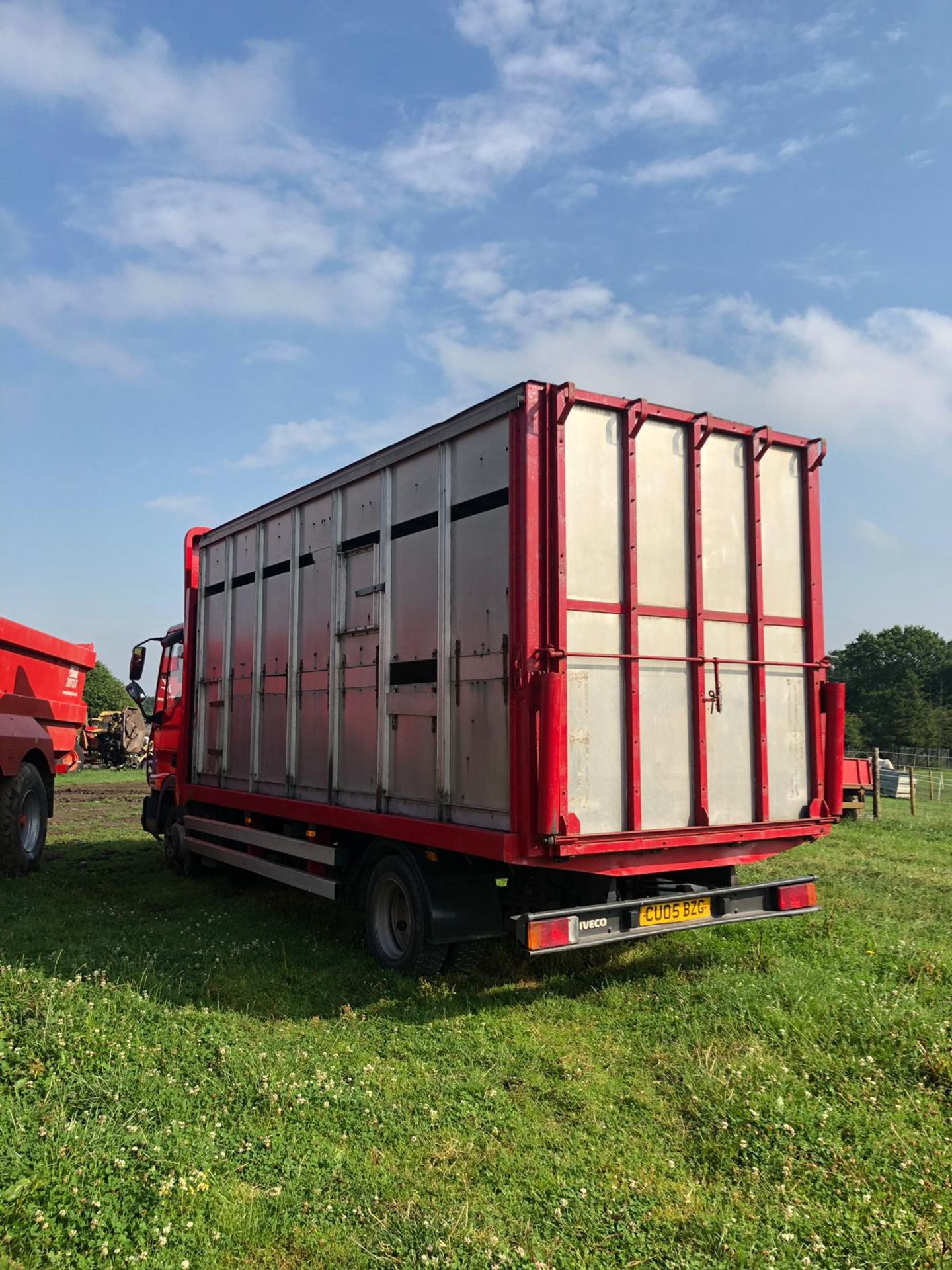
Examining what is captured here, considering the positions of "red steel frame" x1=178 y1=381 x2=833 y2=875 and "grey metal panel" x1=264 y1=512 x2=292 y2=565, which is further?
"grey metal panel" x1=264 y1=512 x2=292 y2=565

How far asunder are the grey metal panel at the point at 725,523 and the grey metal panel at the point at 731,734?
130 millimetres

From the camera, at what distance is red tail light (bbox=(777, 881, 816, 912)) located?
640 cm

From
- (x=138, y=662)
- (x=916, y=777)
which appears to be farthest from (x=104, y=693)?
(x=138, y=662)

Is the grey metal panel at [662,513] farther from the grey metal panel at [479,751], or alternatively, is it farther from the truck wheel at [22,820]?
the truck wheel at [22,820]

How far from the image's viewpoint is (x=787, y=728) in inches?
261

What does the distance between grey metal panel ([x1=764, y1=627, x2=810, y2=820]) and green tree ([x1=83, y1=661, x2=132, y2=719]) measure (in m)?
67.1

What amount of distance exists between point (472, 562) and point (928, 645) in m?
95.0

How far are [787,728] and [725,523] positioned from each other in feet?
5.05

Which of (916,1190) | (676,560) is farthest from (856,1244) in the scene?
(676,560)

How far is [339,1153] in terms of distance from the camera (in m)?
3.94

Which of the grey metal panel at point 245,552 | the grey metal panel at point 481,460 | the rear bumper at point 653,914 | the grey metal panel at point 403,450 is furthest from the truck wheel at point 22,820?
the rear bumper at point 653,914

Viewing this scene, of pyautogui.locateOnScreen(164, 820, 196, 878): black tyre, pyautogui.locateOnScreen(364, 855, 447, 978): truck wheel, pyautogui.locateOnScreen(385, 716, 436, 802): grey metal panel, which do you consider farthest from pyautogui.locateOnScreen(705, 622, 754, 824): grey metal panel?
pyautogui.locateOnScreen(164, 820, 196, 878): black tyre

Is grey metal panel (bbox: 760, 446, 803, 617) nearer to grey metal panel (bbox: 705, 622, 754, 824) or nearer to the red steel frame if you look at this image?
the red steel frame

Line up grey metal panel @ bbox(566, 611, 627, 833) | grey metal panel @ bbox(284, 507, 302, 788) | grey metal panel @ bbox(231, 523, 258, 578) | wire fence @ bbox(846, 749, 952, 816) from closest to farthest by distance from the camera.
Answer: grey metal panel @ bbox(566, 611, 627, 833)
grey metal panel @ bbox(284, 507, 302, 788)
grey metal panel @ bbox(231, 523, 258, 578)
wire fence @ bbox(846, 749, 952, 816)
